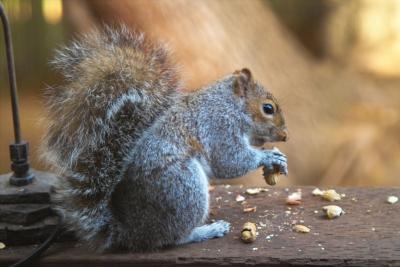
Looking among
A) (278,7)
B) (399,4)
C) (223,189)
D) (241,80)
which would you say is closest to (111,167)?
(241,80)

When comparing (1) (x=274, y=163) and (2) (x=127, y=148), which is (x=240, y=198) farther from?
(2) (x=127, y=148)

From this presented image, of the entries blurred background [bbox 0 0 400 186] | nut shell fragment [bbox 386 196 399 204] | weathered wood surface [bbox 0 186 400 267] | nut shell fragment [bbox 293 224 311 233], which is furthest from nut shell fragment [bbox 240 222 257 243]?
blurred background [bbox 0 0 400 186]

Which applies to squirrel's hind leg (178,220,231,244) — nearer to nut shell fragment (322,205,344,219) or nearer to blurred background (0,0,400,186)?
nut shell fragment (322,205,344,219)

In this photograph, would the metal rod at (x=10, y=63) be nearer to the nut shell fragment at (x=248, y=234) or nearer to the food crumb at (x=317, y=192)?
the nut shell fragment at (x=248, y=234)

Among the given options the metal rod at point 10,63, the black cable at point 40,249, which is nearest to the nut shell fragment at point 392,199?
the black cable at point 40,249

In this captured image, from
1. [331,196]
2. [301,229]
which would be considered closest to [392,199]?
[331,196]

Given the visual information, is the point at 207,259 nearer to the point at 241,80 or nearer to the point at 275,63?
the point at 241,80

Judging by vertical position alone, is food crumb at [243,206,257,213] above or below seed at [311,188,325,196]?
below
